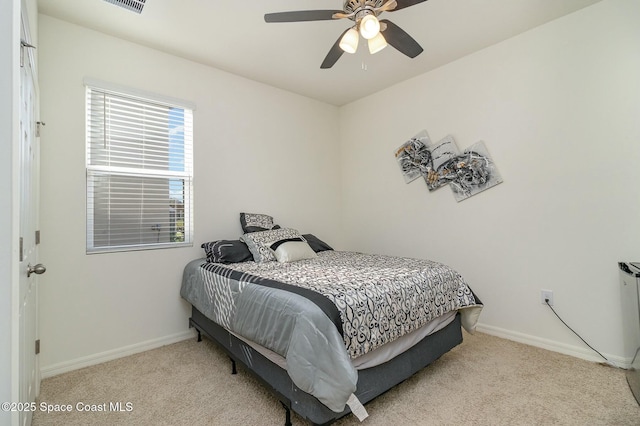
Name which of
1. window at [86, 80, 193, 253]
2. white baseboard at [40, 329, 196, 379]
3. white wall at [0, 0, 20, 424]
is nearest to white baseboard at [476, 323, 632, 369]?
white baseboard at [40, 329, 196, 379]

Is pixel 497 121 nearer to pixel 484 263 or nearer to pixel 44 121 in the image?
pixel 484 263

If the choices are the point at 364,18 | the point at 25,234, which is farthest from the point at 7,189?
the point at 364,18

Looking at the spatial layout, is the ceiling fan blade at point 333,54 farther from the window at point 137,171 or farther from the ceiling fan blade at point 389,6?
the window at point 137,171

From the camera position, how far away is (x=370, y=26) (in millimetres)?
1700

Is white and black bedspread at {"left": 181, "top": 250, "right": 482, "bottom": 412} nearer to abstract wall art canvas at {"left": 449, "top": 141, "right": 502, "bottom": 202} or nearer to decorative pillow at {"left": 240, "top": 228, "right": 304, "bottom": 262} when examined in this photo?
decorative pillow at {"left": 240, "top": 228, "right": 304, "bottom": 262}

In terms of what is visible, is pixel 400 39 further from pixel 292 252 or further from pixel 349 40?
pixel 292 252

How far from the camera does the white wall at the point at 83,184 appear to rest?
89.2 inches

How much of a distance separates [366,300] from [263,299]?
598 mm

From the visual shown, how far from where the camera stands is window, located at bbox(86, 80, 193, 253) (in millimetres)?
2461

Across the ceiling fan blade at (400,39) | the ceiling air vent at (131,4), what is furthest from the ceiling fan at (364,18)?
the ceiling air vent at (131,4)

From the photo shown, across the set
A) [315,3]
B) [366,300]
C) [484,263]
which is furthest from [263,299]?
[484,263]

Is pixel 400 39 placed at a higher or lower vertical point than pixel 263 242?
higher

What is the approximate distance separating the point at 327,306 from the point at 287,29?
2.20 metres

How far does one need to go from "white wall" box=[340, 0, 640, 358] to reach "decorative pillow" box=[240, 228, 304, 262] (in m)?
1.56
